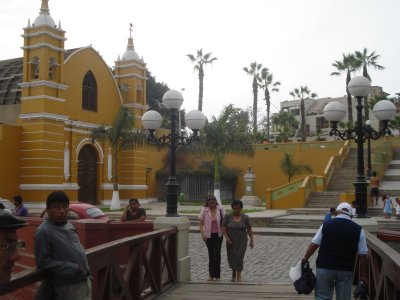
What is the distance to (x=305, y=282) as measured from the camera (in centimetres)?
573

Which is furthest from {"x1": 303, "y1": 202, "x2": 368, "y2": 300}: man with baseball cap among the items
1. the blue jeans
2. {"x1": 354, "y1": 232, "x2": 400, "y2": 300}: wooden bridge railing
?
{"x1": 354, "y1": 232, "x2": 400, "y2": 300}: wooden bridge railing

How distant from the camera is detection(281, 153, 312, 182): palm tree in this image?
3306cm

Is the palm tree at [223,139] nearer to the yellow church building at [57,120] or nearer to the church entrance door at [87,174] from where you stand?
the yellow church building at [57,120]

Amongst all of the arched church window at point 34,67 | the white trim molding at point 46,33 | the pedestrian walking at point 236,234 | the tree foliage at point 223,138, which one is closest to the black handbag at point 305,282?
the pedestrian walking at point 236,234

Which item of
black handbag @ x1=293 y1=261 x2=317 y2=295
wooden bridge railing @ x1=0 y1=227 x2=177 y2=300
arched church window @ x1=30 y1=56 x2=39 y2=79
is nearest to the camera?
wooden bridge railing @ x1=0 y1=227 x2=177 y2=300

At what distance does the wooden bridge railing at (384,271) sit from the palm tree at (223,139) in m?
21.0

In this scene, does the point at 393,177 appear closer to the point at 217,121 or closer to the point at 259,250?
the point at 217,121

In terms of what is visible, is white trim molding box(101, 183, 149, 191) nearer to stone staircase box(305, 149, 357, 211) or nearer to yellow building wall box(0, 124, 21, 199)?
yellow building wall box(0, 124, 21, 199)

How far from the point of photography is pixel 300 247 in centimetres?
1513

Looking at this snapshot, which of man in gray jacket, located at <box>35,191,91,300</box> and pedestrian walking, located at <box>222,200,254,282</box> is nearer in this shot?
man in gray jacket, located at <box>35,191,91,300</box>

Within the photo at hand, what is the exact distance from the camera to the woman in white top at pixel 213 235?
367 inches

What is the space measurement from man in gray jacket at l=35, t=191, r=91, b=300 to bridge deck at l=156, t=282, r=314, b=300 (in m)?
3.56

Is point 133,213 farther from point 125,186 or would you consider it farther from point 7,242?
A: point 125,186

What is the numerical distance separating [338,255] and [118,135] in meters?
24.0
